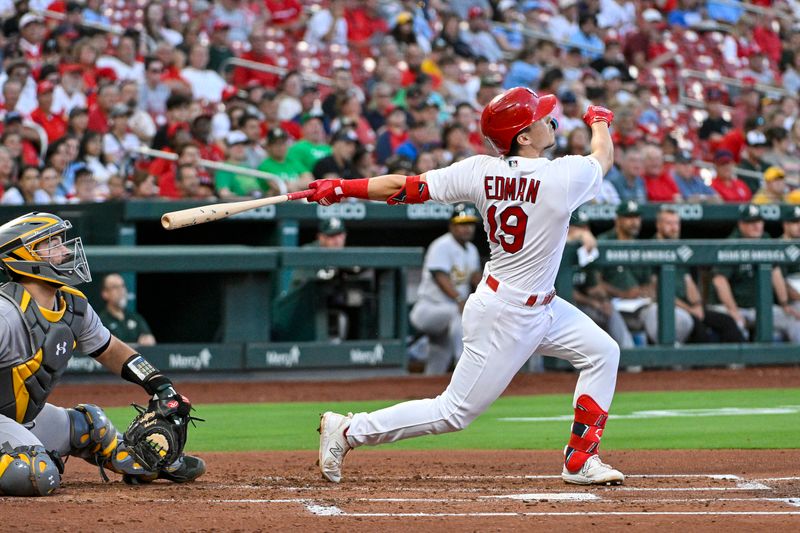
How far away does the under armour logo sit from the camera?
5.70 metres

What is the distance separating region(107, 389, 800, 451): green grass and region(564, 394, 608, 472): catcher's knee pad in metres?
1.70

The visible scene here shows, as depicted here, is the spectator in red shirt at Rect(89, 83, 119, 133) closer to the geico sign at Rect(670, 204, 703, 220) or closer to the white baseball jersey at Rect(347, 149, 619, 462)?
the geico sign at Rect(670, 204, 703, 220)

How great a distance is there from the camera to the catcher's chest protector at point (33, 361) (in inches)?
205

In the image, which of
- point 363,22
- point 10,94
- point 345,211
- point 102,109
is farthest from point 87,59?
point 363,22

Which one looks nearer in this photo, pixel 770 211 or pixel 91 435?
pixel 91 435

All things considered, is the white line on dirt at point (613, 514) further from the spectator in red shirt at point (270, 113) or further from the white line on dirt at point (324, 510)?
the spectator in red shirt at point (270, 113)

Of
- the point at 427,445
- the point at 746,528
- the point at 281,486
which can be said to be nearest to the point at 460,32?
the point at 427,445

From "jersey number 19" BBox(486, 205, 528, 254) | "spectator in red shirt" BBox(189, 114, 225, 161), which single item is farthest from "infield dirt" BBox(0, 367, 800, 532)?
"spectator in red shirt" BBox(189, 114, 225, 161)

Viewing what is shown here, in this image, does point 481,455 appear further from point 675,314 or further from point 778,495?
point 675,314

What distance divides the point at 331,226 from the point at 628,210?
296cm

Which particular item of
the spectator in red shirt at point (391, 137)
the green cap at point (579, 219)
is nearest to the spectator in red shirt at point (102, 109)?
the spectator in red shirt at point (391, 137)

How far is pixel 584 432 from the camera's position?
5672 mm

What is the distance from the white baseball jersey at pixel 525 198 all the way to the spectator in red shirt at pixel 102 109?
27.4 ft

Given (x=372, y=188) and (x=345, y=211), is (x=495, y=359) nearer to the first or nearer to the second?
(x=372, y=188)
